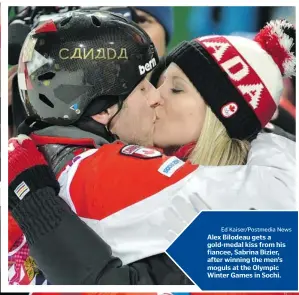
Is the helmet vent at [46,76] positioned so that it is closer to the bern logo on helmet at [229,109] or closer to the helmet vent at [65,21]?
the helmet vent at [65,21]

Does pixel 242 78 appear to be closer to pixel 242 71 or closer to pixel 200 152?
pixel 242 71

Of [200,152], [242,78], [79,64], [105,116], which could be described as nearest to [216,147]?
[200,152]

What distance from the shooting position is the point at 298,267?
5.05 feet

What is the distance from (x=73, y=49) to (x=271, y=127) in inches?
22.2

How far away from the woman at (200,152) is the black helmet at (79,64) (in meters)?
0.13

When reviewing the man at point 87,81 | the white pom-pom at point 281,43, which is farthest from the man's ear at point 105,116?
the white pom-pom at point 281,43

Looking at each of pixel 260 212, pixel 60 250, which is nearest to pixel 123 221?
pixel 60 250

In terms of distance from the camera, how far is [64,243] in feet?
4.46

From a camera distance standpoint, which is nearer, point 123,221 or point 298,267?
point 123,221

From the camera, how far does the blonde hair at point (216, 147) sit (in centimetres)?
151

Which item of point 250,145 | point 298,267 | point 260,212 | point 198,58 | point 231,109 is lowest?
point 298,267

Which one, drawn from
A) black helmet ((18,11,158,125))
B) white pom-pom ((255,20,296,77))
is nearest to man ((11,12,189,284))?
black helmet ((18,11,158,125))

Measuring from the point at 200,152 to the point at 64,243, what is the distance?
0.42 meters

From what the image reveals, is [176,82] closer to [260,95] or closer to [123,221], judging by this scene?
[260,95]
